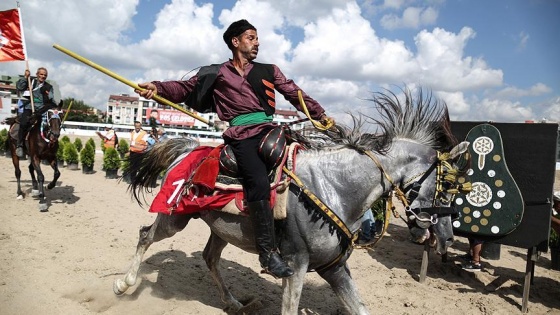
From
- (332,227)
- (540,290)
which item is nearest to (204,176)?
(332,227)

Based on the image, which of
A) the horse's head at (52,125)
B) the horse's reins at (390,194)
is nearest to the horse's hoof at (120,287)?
the horse's reins at (390,194)

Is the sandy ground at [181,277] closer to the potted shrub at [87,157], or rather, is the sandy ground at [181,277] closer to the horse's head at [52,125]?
the horse's head at [52,125]

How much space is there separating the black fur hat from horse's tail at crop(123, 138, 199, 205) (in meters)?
1.56

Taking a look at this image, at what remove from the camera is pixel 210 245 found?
4.59m

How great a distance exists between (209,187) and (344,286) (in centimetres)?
153

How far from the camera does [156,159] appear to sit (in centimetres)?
465

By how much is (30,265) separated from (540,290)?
7487 millimetres

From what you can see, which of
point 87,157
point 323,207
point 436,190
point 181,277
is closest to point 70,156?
point 87,157

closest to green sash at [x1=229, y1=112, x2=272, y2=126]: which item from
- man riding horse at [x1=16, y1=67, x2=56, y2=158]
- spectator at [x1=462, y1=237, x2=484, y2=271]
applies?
spectator at [x1=462, y1=237, x2=484, y2=271]

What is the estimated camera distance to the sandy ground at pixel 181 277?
4309 mm

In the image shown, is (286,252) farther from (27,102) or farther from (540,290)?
(27,102)

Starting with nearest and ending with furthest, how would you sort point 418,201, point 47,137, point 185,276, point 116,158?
point 418,201 → point 185,276 → point 47,137 → point 116,158

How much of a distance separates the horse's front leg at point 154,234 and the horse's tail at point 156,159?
51 centimetres

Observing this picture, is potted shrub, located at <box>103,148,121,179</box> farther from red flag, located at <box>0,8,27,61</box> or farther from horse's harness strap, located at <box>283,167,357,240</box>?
horse's harness strap, located at <box>283,167,357,240</box>
